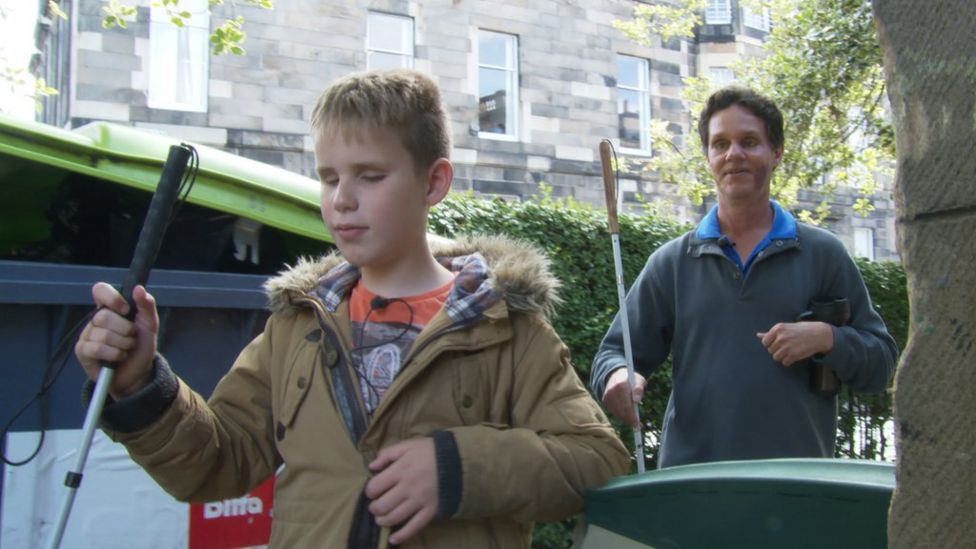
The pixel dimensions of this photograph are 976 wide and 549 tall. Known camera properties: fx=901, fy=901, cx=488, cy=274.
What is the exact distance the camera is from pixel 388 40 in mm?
16203

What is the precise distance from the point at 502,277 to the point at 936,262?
95 cm

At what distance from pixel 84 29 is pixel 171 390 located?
13.3m

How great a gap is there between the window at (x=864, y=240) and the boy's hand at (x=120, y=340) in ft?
84.8

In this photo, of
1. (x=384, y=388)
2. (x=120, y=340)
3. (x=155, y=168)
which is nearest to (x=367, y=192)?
(x=384, y=388)

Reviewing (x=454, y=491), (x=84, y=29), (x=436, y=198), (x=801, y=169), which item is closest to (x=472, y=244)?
(x=436, y=198)

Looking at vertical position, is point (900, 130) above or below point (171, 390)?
above

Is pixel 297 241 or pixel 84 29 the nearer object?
pixel 297 241

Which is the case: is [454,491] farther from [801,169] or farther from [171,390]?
[801,169]

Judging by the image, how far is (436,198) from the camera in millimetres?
1988

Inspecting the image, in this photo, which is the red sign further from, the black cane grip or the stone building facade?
the stone building facade

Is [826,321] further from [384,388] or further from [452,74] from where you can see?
[452,74]

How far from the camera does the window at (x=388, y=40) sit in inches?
628

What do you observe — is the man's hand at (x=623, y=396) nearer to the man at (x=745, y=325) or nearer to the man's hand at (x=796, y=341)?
the man at (x=745, y=325)

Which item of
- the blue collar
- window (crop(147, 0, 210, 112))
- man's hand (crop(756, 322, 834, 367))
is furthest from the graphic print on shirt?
window (crop(147, 0, 210, 112))
